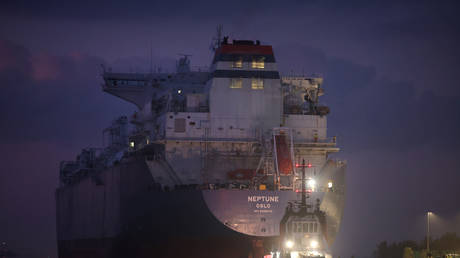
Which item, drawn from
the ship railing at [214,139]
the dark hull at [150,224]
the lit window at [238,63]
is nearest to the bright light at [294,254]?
the dark hull at [150,224]

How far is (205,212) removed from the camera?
128 ft

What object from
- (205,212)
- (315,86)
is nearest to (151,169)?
(205,212)

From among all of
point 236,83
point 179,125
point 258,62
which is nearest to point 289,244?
point 179,125

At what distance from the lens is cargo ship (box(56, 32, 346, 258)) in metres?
39.0

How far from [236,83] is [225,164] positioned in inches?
188

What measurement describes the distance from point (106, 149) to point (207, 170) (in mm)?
29296

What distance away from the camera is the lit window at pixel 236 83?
44.2 metres

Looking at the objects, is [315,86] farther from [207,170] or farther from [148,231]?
[148,231]

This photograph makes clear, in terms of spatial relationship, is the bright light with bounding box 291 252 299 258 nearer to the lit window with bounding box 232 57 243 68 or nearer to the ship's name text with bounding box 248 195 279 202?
the ship's name text with bounding box 248 195 279 202

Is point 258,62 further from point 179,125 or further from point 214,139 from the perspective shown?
point 179,125

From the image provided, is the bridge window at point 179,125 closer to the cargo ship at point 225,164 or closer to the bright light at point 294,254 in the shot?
the cargo ship at point 225,164

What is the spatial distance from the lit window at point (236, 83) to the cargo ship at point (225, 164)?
58 millimetres

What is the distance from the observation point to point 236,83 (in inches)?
1742

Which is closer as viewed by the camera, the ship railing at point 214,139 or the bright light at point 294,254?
the bright light at point 294,254
